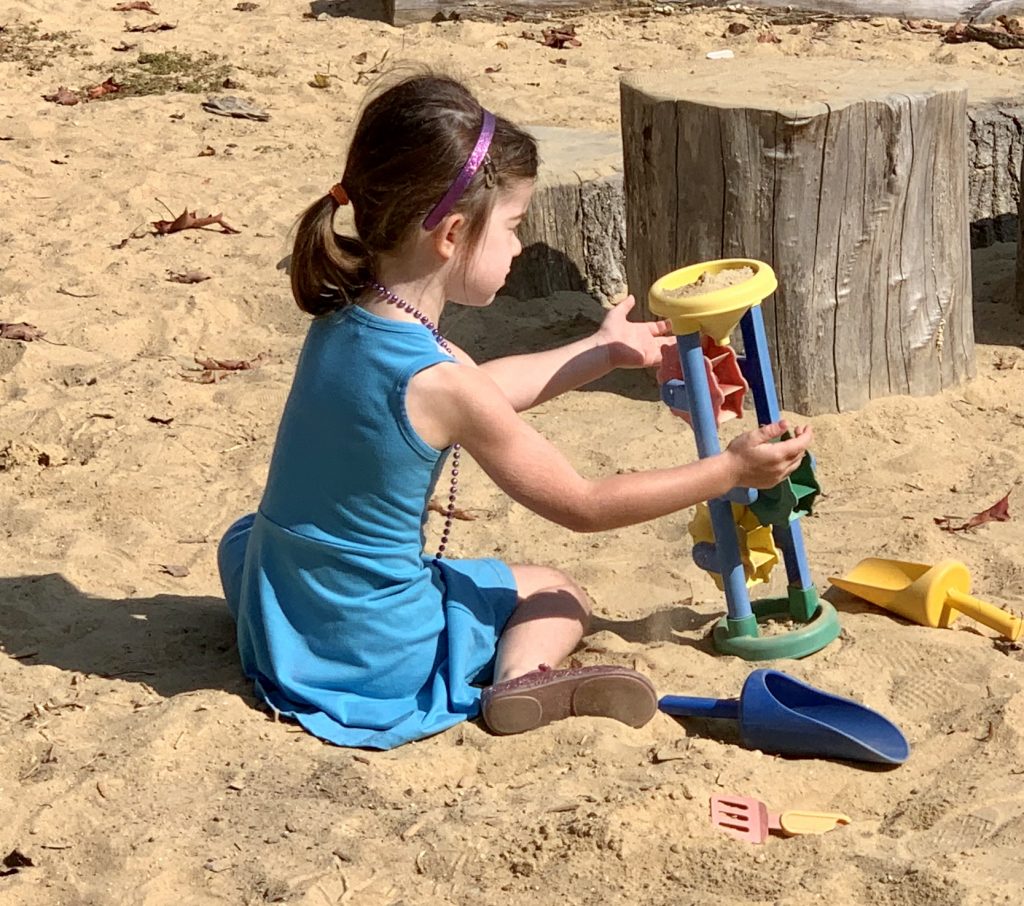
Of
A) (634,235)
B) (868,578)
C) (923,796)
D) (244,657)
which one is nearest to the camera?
(923,796)

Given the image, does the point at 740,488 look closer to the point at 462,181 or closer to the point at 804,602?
the point at 804,602

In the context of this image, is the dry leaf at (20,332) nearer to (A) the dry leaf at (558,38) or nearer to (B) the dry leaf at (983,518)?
(B) the dry leaf at (983,518)

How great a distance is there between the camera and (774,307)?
4.30 meters

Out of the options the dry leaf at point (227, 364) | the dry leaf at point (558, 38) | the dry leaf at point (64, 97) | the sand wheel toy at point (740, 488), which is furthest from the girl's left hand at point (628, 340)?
the dry leaf at point (558, 38)

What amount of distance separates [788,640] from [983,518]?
911mm

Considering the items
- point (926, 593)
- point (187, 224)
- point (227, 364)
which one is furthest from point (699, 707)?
point (187, 224)

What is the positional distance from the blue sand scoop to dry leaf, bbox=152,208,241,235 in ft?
11.9

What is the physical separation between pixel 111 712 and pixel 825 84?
2.70 metres

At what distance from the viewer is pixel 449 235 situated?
9.13 feet

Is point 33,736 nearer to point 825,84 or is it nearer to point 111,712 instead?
point 111,712

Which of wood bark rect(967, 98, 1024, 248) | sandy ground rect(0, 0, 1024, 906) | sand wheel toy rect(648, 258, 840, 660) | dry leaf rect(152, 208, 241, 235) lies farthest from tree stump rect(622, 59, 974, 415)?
dry leaf rect(152, 208, 241, 235)

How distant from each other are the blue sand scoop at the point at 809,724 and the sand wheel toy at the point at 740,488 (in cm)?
27

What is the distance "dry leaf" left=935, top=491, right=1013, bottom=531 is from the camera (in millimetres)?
3699

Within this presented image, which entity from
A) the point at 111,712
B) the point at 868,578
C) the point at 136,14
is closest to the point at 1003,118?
the point at 868,578
